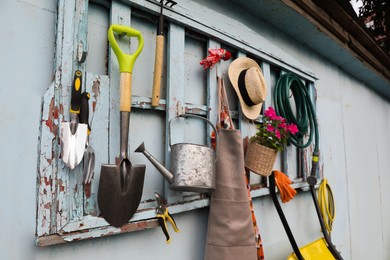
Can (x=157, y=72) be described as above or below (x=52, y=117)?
above

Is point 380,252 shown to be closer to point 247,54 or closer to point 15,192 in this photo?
point 247,54

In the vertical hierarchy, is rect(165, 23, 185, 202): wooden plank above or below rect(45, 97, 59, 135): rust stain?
above

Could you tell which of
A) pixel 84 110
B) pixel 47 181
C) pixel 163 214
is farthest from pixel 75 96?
pixel 163 214

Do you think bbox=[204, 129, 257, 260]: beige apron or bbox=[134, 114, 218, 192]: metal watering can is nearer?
bbox=[134, 114, 218, 192]: metal watering can

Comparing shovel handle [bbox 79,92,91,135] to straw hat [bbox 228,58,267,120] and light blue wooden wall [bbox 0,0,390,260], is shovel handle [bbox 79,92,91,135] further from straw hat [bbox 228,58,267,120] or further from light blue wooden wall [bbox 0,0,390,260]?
straw hat [bbox 228,58,267,120]

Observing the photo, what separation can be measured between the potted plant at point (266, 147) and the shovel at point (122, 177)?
0.65 metres

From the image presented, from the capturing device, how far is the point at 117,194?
34.9 inches

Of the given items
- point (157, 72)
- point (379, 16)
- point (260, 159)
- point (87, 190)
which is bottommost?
point (87, 190)

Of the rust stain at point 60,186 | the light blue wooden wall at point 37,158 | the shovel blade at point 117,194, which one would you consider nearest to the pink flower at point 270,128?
the light blue wooden wall at point 37,158

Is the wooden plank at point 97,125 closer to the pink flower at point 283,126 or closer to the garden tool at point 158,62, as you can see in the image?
the garden tool at point 158,62

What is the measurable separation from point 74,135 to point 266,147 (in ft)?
2.99

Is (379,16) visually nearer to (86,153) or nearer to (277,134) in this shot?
(277,134)

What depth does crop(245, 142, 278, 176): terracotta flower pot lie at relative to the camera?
4.51ft

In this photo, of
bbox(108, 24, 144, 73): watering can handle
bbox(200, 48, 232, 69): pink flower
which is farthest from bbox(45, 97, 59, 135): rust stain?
bbox(200, 48, 232, 69): pink flower
